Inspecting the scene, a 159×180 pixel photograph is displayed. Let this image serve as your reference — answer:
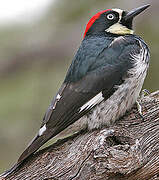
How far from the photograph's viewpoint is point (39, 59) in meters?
5.91

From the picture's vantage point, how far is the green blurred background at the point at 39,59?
532 centimetres

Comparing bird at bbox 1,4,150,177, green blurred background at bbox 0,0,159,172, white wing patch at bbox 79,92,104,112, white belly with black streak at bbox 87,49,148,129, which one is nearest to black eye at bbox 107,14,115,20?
bird at bbox 1,4,150,177

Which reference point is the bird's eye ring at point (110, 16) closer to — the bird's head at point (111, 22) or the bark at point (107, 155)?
the bird's head at point (111, 22)

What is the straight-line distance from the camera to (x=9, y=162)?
5301 millimetres

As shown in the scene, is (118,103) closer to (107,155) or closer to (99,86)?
(99,86)

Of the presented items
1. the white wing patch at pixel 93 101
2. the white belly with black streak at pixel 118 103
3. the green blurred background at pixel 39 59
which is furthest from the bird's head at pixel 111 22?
the green blurred background at pixel 39 59

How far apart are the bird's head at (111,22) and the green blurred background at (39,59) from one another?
1680 mm

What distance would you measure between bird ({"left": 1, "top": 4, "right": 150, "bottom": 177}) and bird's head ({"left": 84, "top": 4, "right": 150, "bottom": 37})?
0.23m

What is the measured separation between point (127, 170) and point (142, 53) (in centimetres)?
115

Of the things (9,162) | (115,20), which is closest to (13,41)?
(9,162)

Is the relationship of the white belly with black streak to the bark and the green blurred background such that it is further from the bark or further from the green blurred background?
the green blurred background

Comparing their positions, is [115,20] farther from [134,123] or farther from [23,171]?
[23,171]

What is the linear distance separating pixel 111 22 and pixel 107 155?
1496 mm

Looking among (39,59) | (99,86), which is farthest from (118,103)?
(39,59)
